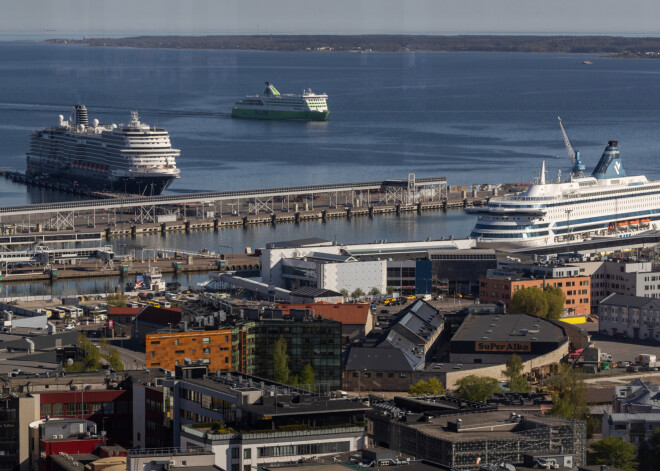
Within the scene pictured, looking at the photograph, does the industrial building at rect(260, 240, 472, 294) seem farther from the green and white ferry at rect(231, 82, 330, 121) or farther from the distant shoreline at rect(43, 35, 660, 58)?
the distant shoreline at rect(43, 35, 660, 58)

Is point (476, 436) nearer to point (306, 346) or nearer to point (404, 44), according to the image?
point (306, 346)

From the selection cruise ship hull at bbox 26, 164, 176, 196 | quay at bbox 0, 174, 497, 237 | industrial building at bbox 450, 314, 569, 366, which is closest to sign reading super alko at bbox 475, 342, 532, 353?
industrial building at bbox 450, 314, 569, 366

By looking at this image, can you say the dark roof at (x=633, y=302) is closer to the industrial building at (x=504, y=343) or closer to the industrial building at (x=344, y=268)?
the industrial building at (x=504, y=343)

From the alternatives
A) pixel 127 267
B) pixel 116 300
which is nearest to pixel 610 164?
pixel 127 267

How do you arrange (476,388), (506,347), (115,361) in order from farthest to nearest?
(506,347) < (115,361) < (476,388)

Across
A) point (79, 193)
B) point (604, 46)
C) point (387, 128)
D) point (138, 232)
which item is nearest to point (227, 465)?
point (138, 232)

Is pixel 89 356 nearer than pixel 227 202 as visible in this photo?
Yes
